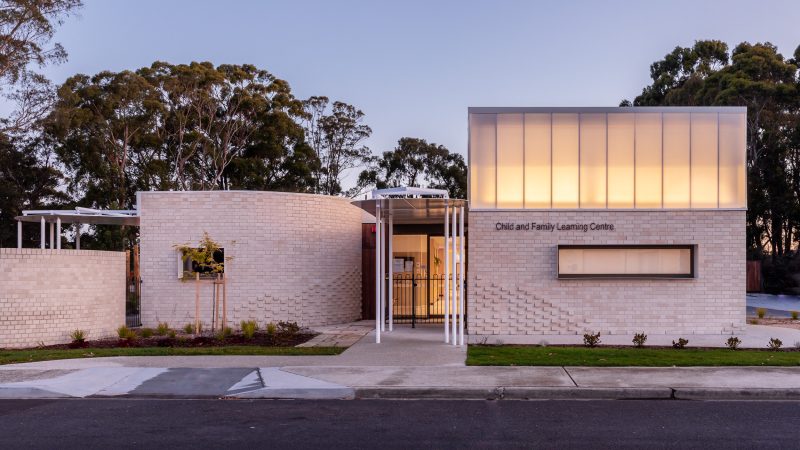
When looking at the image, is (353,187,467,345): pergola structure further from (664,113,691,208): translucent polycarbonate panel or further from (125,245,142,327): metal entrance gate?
(125,245,142,327): metal entrance gate

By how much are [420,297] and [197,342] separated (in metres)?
6.74

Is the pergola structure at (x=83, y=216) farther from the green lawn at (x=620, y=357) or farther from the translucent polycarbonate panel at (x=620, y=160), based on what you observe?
the translucent polycarbonate panel at (x=620, y=160)

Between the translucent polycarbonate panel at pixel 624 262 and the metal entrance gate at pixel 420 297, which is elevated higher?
the translucent polycarbonate panel at pixel 624 262

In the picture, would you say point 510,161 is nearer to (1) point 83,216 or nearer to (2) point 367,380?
(2) point 367,380

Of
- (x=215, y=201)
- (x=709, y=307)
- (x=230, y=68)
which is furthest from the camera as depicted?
(x=230, y=68)

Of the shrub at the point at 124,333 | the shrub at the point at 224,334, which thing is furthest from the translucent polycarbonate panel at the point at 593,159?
the shrub at the point at 124,333

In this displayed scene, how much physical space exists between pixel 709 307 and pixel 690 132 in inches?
145

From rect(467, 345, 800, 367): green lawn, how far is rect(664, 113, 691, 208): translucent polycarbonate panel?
363 centimetres

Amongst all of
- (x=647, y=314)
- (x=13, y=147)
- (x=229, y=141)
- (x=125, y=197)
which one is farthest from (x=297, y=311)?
(x=13, y=147)

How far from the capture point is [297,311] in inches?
699

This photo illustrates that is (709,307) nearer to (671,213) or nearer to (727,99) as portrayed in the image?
(671,213)

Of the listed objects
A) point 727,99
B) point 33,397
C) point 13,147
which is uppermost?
point 727,99

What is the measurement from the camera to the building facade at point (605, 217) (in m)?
15.5

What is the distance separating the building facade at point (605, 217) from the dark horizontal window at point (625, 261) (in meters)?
0.19
